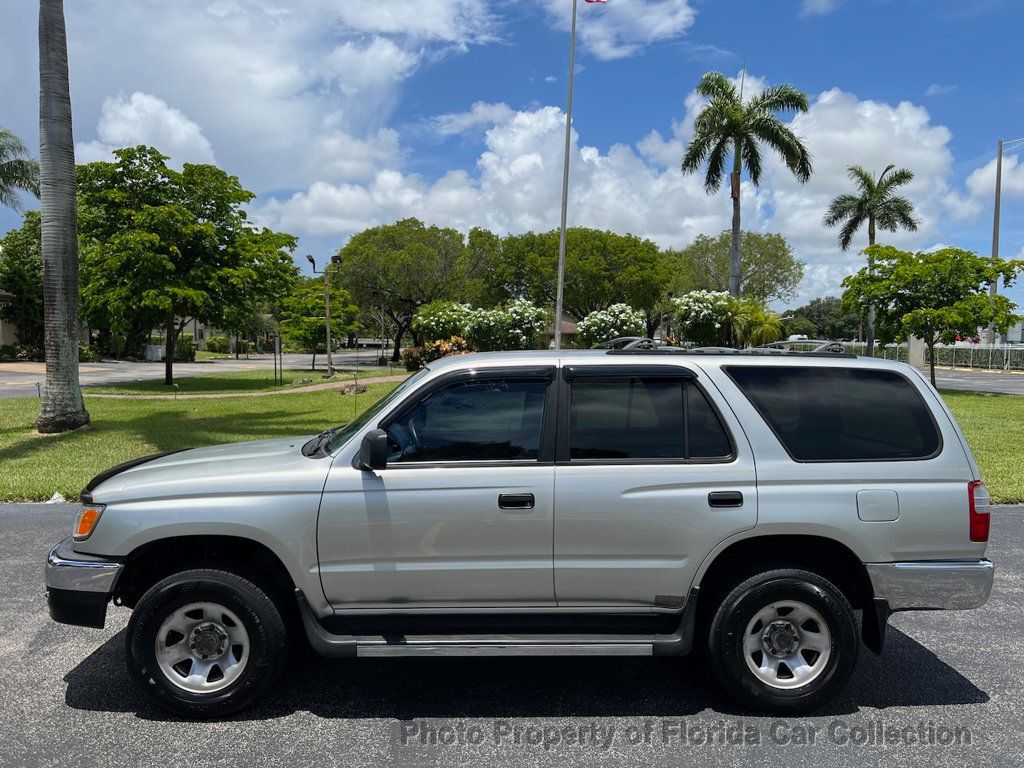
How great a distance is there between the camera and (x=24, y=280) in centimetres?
4372

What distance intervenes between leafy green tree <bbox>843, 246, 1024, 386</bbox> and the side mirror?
2424cm

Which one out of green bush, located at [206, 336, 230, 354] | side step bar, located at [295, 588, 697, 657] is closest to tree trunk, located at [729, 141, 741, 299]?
side step bar, located at [295, 588, 697, 657]

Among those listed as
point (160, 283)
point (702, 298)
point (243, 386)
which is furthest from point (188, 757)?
point (702, 298)

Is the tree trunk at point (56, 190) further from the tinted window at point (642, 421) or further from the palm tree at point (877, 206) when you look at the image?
the palm tree at point (877, 206)

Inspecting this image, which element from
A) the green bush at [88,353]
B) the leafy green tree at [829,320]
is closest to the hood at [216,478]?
the green bush at [88,353]

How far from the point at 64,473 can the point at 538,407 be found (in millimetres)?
8606

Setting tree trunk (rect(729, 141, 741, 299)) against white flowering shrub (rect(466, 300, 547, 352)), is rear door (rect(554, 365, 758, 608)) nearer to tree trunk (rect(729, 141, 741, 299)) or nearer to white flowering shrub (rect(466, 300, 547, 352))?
white flowering shrub (rect(466, 300, 547, 352))

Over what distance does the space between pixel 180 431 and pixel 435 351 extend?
1632 cm

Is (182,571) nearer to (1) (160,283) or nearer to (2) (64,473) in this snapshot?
(2) (64,473)

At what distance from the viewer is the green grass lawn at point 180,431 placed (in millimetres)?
9812

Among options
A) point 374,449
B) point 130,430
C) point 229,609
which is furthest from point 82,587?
point 130,430

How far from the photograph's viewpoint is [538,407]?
384 centimetres

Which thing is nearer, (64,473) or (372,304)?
(64,473)

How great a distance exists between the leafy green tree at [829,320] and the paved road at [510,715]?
93.9m
